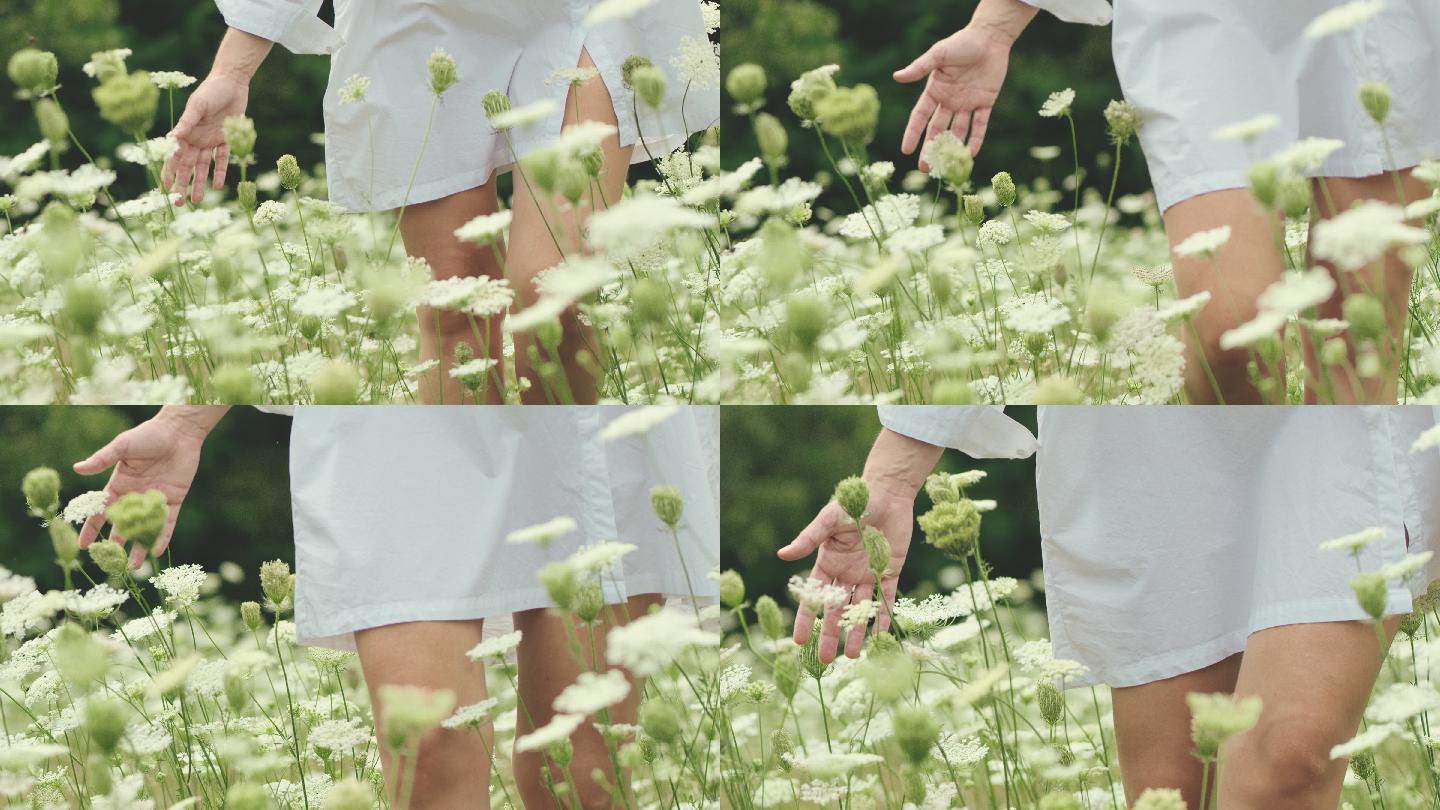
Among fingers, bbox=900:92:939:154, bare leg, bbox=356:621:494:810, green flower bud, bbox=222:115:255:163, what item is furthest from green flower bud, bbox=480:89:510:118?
bare leg, bbox=356:621:494:810

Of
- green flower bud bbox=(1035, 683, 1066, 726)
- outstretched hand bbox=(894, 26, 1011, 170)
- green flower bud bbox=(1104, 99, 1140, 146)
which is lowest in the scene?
green flower bud bbox=(1035, 683, 1066, 726)

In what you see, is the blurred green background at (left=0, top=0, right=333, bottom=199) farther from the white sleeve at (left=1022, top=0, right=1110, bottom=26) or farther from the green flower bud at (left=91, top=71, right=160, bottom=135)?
the white sleeve at (left=1022, top=0, right=1110, bottom=26)

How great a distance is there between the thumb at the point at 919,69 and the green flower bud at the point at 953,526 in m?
0.61

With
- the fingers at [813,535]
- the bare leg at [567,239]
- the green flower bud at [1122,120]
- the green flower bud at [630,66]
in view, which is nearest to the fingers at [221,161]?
the bare leg at [567,239]

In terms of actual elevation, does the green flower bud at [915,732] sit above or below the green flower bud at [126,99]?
below

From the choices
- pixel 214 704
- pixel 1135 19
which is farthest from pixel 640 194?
pixel 214 704

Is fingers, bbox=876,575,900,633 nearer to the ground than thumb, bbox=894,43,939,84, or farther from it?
nearer to the ground

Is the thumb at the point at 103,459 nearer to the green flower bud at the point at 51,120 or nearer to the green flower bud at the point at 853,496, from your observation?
the green flower bud at the point at 51,120

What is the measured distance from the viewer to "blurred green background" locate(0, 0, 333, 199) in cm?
171

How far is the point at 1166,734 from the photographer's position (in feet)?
4.59

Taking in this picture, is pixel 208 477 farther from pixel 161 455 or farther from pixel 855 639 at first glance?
pixel 855 639

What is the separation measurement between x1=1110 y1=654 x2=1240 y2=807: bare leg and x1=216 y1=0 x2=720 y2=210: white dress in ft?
2.75

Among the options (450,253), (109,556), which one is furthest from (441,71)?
(109,556)

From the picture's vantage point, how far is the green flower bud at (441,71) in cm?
156
